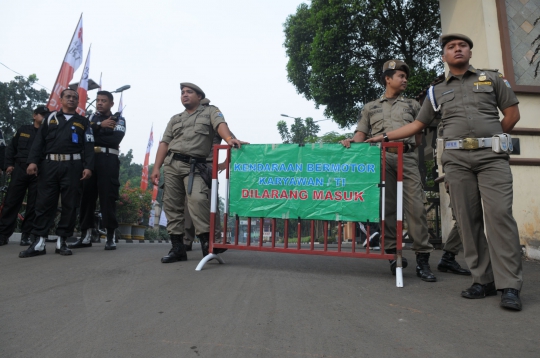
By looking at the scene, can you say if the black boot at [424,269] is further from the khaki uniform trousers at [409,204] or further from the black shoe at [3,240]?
the black shoe at [3,240]

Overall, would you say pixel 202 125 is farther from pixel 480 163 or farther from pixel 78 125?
pixel 480 163

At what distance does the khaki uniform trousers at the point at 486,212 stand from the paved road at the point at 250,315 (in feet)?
0.86

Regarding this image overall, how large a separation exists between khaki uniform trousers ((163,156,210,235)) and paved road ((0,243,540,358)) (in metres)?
0.71

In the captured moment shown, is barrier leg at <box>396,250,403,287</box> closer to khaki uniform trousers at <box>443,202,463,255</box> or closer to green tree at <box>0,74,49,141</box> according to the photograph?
khaki uniform trousers at <box>443,202,463,255</box>

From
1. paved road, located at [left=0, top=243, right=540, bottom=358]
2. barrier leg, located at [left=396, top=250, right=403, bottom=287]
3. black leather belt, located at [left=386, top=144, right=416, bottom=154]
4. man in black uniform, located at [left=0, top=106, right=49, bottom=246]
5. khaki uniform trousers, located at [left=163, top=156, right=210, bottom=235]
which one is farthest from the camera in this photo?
man in black uniform, located at [left=0, top=106, right=49, bottom=246]

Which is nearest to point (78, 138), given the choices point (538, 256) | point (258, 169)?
point (258, 169)

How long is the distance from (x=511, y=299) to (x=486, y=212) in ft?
2.26

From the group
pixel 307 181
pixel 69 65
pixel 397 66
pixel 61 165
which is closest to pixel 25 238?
pixel 61 165

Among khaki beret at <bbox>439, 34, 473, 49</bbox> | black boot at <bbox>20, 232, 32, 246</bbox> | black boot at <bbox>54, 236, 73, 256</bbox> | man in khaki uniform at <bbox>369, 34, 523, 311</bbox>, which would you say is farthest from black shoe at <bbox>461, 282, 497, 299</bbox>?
black boot at <bbox>20, 232, 32, 246</bbox>

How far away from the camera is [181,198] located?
5.58m

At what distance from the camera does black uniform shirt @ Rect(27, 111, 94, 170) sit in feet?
20.1

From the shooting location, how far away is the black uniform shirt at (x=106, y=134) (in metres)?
7.02

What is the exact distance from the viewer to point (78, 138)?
6.24m

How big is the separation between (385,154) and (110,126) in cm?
442
